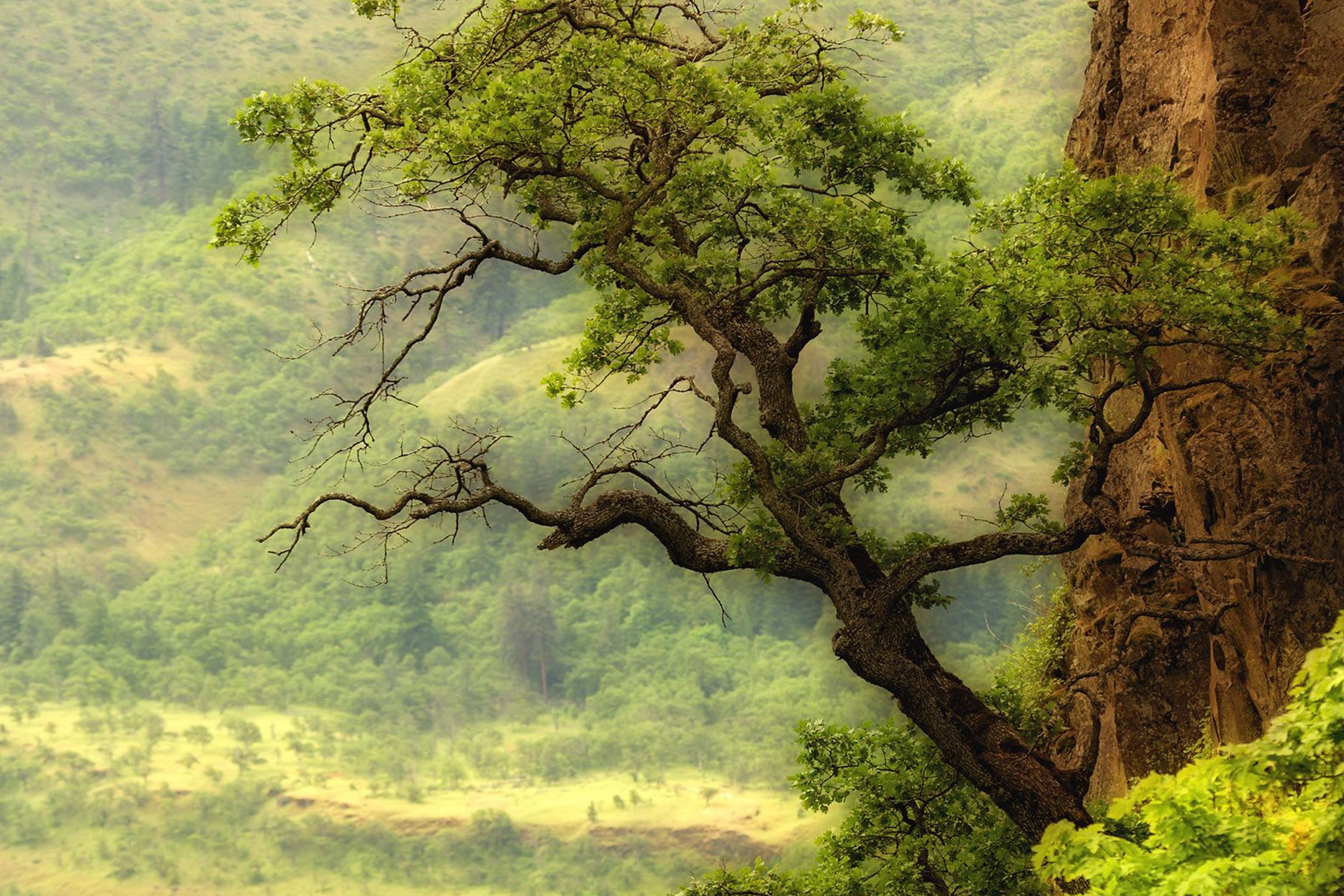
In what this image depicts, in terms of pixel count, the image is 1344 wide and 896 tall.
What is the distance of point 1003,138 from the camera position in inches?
2564

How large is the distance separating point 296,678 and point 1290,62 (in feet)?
230

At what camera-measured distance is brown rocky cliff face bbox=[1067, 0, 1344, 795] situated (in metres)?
9.65

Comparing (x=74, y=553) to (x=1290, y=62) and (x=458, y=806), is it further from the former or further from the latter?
(x=1290, y=62)

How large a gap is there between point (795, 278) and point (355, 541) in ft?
199

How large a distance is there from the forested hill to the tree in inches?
1940

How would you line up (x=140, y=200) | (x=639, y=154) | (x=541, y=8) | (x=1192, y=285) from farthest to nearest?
(x=140, y=200) < (x=639, y=154) < (x=541, y=8) < (x=1192, y=285)

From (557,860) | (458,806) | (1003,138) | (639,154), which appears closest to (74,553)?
(458,806)

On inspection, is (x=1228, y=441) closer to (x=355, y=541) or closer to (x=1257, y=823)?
(x=1257, y=823)

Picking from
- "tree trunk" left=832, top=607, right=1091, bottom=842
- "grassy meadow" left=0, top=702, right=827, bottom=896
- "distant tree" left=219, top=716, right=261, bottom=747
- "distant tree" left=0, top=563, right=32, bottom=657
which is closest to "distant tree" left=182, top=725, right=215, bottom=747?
"grassy meadow" left=0, top=702, right=827, bottom=896

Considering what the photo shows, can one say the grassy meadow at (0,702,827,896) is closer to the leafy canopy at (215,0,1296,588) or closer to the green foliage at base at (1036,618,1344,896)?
the leafy canopy at (215,0,1296,588)

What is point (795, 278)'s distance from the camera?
452 inches

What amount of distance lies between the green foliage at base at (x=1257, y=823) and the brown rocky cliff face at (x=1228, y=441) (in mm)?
2061

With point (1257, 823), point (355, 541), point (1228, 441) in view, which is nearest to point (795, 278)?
point (1228, 441)

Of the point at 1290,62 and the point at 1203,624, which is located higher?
the point at 1290,62
